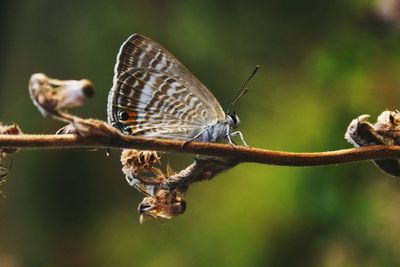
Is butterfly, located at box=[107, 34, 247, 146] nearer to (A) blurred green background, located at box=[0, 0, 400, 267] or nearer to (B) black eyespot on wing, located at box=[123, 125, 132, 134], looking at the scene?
(B) black eyespot on wing, located at box=[123, 125, 132, 134]

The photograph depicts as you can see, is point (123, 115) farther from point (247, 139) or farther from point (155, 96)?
point (247, 139)

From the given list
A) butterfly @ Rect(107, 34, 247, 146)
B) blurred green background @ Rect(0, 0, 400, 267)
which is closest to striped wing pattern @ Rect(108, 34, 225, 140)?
butterfly @ Rect(107, 34, 247, 146)

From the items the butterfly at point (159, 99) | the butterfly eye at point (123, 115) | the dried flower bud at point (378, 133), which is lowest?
the butterfly eye at point (123, 115)

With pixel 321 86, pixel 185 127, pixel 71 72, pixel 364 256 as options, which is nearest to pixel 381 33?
pixel 321 86

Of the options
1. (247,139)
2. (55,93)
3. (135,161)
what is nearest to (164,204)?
(135,161)

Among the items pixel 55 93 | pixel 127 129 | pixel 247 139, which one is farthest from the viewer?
pixel 247 139

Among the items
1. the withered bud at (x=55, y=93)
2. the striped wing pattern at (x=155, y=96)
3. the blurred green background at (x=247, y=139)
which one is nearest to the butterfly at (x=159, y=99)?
the striped wing pattern at (x=155, y=96)

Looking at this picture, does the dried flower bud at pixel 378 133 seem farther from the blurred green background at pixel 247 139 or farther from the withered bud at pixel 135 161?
the blurred green background at pixel 247 139
